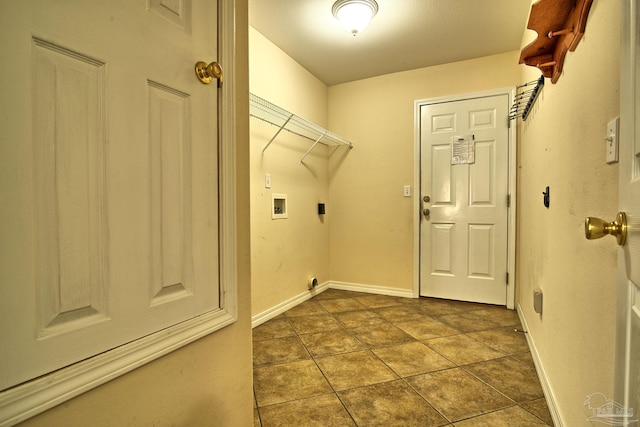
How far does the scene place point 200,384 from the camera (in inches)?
35.3

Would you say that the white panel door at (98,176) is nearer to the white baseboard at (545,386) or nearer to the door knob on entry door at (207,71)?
the door knob on entry door at (207,71)

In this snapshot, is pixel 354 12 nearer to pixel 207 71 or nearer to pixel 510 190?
pixel 207 71

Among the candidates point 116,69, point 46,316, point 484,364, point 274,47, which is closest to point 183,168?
point 116,69

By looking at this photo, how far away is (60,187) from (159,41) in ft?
1.43

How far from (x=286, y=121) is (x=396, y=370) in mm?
1958

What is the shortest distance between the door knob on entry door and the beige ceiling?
1.55 meters

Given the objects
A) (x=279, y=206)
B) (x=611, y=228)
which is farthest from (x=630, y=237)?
(x=279, y=206)

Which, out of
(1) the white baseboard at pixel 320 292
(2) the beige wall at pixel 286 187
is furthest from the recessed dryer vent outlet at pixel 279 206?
(1) the white baseboard at pixel 320 292

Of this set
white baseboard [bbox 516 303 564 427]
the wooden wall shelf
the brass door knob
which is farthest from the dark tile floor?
the wooden wall shelf

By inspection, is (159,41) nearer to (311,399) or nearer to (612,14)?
(612,14)

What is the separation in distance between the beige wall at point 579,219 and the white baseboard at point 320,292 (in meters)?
1.56

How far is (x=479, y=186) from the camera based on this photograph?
2.88m

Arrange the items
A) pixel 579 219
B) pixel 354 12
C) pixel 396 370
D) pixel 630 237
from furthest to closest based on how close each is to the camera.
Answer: pixel 354 12
pixel 396 370
pixel 579 219
pixel 630 237

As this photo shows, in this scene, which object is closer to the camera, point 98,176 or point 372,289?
point 98,176
